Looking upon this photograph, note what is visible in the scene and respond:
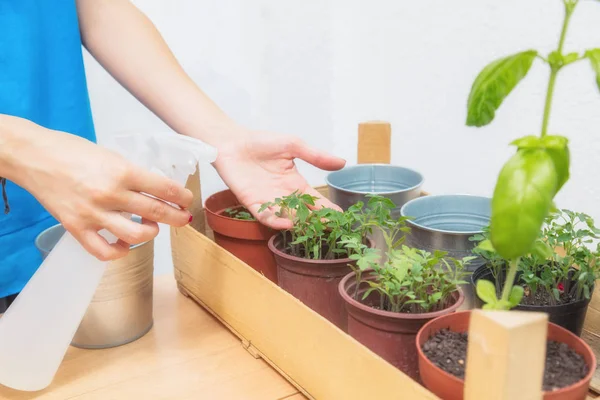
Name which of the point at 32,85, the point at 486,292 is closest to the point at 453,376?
the point at 486,292

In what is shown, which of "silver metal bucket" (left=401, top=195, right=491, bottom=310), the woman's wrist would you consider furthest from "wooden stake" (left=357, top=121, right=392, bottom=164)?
the woman's wrist

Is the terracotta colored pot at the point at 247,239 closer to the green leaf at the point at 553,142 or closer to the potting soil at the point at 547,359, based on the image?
the potting soil at the point at 547,359

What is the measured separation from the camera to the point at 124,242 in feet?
2.39

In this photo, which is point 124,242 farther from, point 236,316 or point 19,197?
point 19,197

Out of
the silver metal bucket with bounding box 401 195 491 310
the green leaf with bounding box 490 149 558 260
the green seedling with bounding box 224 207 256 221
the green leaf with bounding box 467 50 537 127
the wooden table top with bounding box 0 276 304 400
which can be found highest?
the green leaf with bounding box 467 50 537 127

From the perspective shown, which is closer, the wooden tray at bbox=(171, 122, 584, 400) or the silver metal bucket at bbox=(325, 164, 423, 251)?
the wooden tray at bbox=(171, 122, 584, 400)

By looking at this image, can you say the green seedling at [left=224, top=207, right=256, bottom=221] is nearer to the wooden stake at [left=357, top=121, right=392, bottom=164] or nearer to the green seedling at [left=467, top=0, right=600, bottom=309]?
the wooden stake at [left=357, top=121, right=392, bottom=164]

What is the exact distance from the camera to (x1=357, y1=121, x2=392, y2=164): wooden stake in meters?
1.11

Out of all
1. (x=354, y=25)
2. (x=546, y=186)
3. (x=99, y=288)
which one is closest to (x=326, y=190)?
(x=99, y=288)

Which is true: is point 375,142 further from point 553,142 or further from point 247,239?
point 553,142

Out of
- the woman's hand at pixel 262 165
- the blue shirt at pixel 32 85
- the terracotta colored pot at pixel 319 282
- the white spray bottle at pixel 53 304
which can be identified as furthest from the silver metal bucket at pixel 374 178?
the blue shirt at pixel 32 85

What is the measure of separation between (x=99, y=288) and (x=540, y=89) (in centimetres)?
97

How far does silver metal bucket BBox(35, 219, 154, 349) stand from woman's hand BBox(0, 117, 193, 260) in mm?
84

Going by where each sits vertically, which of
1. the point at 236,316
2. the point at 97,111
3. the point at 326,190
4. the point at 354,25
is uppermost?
the point at 354,25
